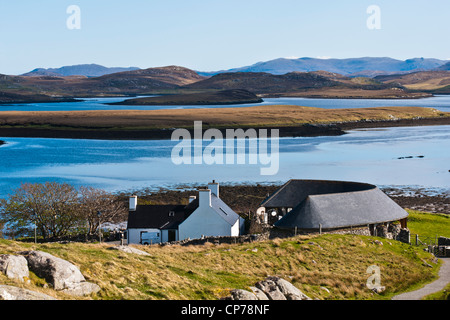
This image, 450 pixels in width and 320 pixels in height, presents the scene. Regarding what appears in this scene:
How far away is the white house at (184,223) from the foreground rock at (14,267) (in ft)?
67.6

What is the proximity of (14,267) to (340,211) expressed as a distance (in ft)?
80.1

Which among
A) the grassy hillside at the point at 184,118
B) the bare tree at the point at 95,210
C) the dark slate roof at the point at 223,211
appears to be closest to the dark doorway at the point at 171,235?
the dark slate roof at the point at 223,211

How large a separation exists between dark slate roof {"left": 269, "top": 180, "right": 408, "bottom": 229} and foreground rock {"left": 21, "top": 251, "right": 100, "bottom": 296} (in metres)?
20.5

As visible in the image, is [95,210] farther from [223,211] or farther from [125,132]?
[125,132]

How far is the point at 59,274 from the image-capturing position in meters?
20.2

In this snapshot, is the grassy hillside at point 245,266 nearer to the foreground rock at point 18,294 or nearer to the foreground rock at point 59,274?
the foreground rock at point 59,274

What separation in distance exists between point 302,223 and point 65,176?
53.7m

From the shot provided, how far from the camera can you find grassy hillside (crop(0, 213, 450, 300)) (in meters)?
22.2

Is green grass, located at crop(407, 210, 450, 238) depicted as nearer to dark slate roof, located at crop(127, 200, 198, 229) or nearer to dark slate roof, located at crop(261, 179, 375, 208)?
dark slate roof, located at crop(261, 179, 375, 208)

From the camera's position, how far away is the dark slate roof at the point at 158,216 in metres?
41.1

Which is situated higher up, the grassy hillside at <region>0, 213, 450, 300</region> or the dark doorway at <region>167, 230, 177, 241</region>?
the grassy hillside at <region>0, 213, 450, 300</region>

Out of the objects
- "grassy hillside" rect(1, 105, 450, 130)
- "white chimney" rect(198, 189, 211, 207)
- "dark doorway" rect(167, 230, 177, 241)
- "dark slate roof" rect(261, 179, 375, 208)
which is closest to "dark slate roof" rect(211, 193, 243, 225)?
"white chimney" rect(198, 189, 211, 207)

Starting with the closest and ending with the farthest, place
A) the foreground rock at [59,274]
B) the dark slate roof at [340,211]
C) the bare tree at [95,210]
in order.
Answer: the foreground rock at [59,274], the dark slate roof at [340,211], the bare tree at [95,210]
